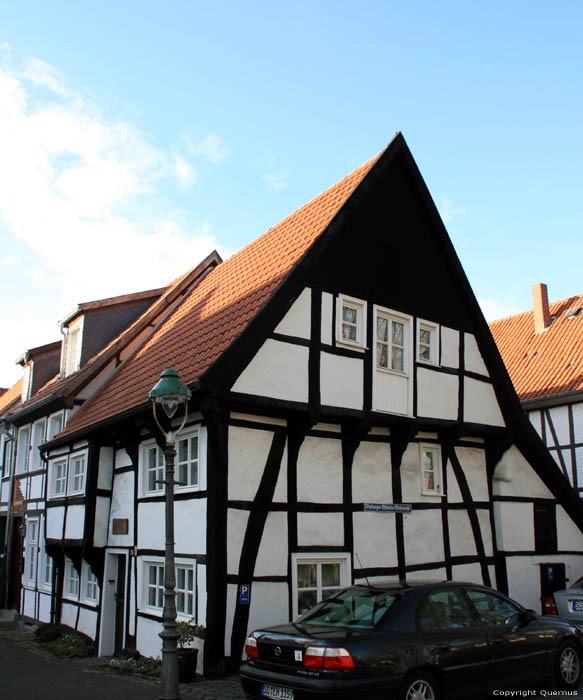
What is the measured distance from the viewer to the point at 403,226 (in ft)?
45.9

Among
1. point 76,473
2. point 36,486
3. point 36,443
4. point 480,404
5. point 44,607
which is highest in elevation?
point 480,404

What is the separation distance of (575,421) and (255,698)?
15697mm

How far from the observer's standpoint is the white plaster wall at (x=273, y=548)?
10.6m

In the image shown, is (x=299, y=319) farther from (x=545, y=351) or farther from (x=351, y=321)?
(x=545, y=351)

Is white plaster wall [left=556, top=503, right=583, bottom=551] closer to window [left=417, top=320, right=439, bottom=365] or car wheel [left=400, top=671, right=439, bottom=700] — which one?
window [left=417, top=320, right=439, bottom=365]

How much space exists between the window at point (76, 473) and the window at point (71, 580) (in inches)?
70.5

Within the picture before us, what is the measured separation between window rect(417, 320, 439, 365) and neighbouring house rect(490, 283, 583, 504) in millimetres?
7524

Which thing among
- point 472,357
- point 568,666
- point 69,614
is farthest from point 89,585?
point 568,666

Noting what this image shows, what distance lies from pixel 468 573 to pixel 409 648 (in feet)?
24.8

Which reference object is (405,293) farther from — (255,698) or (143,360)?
(255,698)

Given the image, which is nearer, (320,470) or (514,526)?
(320,470)

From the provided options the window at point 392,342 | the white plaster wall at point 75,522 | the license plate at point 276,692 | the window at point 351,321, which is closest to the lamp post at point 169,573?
the license plate at point 276,692

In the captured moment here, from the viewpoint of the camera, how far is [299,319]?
38.5 ft

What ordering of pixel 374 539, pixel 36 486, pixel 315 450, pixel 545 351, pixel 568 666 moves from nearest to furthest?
pixel 568 666 → pixel 315 450 → pixel 374 539 → pixel 36 486 → pixel 545 351
